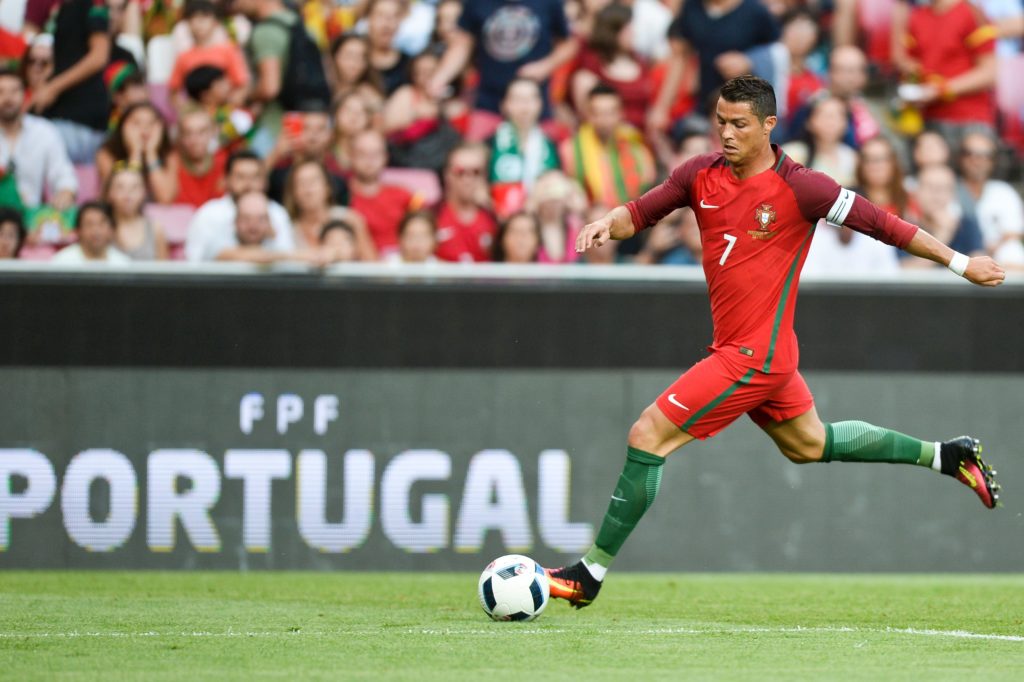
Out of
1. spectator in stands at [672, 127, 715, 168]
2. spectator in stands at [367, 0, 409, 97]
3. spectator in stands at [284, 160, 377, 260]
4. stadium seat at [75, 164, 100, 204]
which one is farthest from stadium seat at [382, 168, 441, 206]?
stadium seat at [75, 164, 100, 204]

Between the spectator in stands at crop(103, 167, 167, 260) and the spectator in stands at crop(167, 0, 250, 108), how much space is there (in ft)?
4.71

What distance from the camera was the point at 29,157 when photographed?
11.2 metres

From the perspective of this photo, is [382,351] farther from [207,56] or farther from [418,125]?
[207,56]

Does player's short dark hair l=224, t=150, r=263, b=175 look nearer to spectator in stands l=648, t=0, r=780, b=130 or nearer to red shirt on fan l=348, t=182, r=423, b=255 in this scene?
red shirt on fan l=348, t=182, r=423, b=255

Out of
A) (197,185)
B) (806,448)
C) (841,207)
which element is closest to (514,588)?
(806,448)

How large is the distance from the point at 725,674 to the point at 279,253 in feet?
18.6

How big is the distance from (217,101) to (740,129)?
238 inches

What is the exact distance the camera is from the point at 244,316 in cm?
1024

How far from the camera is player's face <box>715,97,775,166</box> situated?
6.82m

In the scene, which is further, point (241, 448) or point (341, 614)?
point (241, 448)

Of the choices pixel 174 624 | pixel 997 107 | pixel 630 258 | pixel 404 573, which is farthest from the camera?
pixel 997 107

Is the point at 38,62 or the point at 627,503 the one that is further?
the point at 38,62

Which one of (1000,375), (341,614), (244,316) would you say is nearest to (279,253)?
(244,316)

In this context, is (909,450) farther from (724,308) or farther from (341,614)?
(341,614)
